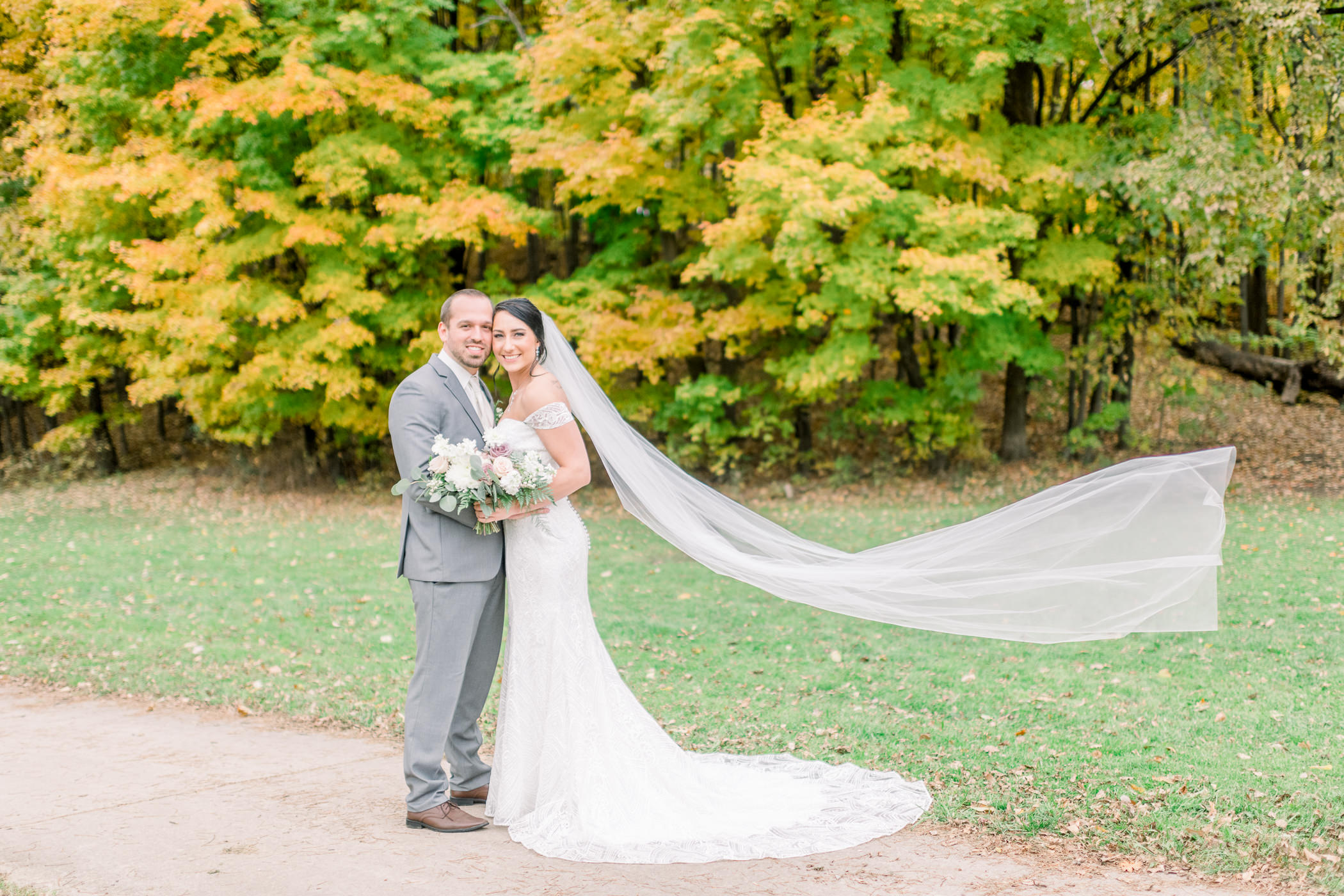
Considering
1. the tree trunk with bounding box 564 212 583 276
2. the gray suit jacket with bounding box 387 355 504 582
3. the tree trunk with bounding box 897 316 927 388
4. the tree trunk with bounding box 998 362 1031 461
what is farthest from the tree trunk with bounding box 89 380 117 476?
the gray suit jacket with bounding box 387 355 504 582

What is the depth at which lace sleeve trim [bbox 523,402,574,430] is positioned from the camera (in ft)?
15.8

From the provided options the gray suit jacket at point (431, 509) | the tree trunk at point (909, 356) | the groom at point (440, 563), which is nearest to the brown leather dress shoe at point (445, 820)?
the groom at point (440, 563)

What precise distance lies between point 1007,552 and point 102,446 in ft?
69.9

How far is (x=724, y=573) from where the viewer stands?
5.12 m

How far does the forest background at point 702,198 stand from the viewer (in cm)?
1339

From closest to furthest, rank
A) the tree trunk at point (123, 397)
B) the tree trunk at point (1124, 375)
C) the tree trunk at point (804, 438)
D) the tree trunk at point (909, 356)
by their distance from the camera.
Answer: the tree trunk at point (909, 356), the tree trunk at point (1124, 375), the tree trunk at point (804, 438), the tree trunk at point (123, 397)

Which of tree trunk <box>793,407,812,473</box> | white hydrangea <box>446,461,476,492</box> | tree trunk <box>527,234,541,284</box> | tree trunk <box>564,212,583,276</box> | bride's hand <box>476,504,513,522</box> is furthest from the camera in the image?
tree trunk <box>527,234,541,284</box>

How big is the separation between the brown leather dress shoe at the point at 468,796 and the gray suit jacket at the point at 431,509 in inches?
42.0

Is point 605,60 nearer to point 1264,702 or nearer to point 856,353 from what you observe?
point 856,353

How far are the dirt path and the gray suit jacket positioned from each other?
117 centimetres

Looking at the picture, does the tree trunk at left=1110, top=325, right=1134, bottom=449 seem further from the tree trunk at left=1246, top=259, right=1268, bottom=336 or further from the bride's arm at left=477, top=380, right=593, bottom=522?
the bride's arm at left=477, top=380, right=593, bottom=522

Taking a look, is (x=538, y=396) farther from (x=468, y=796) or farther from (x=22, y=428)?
(x=22, y=428)

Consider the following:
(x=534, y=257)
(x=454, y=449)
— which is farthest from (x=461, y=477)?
(x=534, y=257)

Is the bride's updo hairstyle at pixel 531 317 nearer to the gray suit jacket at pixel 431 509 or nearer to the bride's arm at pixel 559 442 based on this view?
the bride's arm at pixel 559 442
